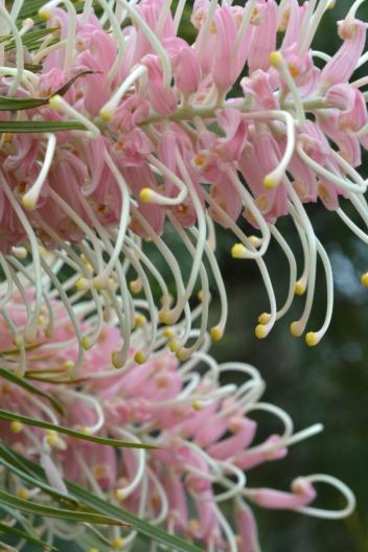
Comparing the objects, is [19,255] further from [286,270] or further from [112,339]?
[286,270]

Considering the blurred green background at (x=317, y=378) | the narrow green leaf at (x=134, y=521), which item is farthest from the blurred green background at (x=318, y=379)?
the narrow green leaf at (x=134, y=521)

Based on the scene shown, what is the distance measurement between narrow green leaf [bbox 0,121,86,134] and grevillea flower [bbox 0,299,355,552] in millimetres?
240

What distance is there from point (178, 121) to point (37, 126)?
0.07 m

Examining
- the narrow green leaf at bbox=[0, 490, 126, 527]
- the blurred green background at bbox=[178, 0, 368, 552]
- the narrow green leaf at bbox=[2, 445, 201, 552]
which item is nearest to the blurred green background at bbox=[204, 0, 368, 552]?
the blurred green background at bbox=[178, 0, 368, 552]

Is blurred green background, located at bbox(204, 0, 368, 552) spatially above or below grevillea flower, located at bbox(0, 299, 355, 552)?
below

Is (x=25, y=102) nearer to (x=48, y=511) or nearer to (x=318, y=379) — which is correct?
(x=48, y=511)

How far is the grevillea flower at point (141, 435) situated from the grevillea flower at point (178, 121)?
0.21m

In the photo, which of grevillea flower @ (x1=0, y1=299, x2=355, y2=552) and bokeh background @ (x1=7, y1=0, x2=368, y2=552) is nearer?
grevillea flower @ (x1=0, y1=299, x2=355, y2=552)

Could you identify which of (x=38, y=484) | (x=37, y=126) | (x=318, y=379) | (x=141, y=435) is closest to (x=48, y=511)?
(x=38, y=484)

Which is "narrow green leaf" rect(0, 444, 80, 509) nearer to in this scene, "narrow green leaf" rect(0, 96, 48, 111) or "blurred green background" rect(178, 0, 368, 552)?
"narrow green leaf" rect(0, 96, 48, 111)

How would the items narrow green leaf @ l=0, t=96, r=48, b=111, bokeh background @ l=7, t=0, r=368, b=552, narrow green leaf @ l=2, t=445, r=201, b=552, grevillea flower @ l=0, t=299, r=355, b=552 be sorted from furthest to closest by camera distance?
1. bokeh background @ l=7, t=0, r=368, b=552
2. grevillea flower @ l=0, t=299, r=355, b=552
3. narrow green leaf @ l=2, t=445, r=201, b=552
4. narrow green leaf @ l=0, t=96, r=48, b=111

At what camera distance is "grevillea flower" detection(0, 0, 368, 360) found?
1.70ft

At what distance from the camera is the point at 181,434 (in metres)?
0.87

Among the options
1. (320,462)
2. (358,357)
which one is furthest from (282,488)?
(358,357)
